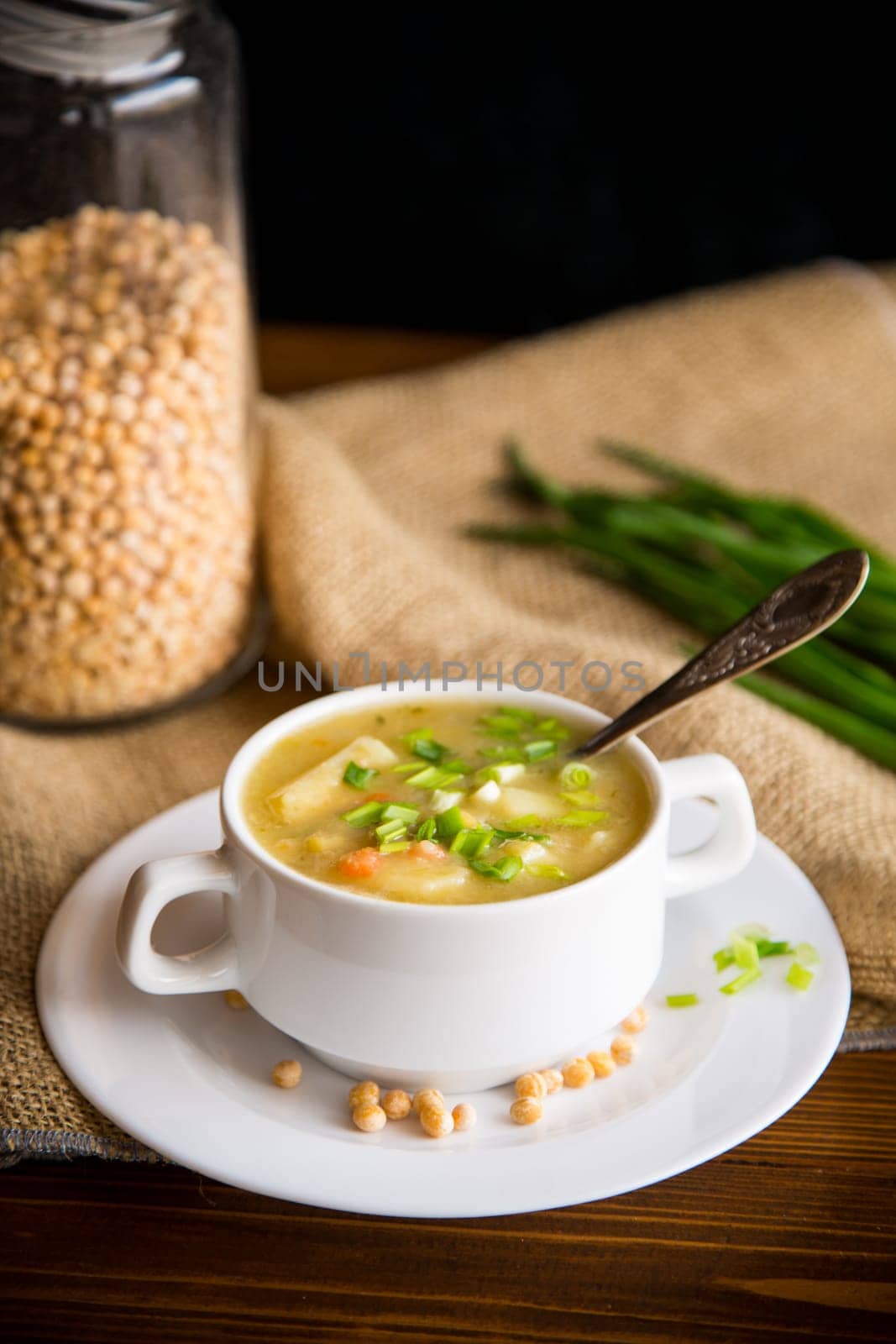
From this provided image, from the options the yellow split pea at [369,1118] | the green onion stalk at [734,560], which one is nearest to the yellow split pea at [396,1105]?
the yellow split pea at [369,1118]

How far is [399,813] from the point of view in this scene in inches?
45.6

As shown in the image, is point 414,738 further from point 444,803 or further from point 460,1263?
point 460,1263

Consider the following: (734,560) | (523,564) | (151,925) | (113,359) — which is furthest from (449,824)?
(523,564)

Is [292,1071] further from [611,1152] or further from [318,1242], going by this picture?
[611,1152]

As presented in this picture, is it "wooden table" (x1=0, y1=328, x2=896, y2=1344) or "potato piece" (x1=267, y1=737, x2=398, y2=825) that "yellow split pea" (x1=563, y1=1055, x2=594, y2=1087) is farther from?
"potato piece" (x1=267, y1=737, x2=398, y2=825)

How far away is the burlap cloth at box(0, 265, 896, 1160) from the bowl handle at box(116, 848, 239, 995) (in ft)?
0.37

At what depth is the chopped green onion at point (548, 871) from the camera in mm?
1098

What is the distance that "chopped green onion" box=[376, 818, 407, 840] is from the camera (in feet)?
3.71

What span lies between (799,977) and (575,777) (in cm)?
24

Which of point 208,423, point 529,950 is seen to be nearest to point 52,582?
point 208,423

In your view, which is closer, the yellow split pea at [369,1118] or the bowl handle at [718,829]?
the yellow split pea at [369,1118]

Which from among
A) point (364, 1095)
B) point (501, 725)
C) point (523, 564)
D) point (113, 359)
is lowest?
point (523, 564)

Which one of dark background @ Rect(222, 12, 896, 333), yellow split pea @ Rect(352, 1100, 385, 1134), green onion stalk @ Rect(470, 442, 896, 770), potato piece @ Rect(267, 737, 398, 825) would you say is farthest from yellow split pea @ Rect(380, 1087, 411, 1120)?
dark background @ Rect(222, 12, 896, 333)

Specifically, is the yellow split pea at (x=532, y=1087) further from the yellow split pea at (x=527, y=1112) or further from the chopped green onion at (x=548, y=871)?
the chopped green onion at (x=548, y=871)
